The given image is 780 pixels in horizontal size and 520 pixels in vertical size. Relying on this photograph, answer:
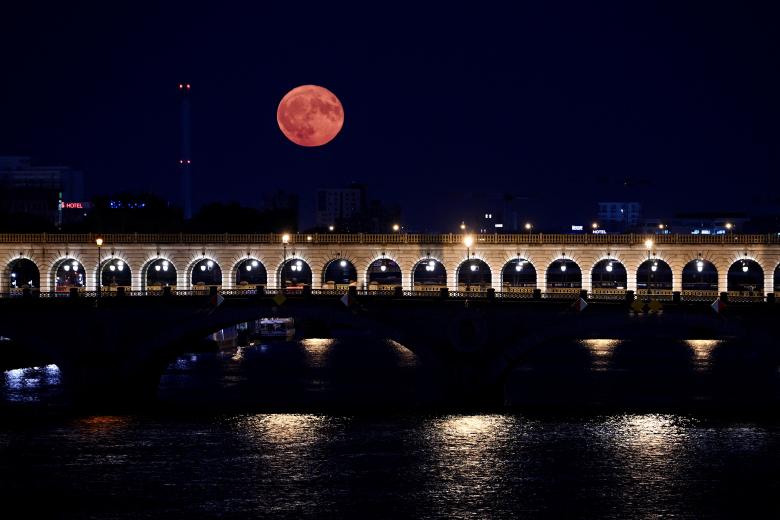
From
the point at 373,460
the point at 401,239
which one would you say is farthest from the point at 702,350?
the point at 373,460

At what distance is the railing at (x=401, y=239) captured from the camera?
136875mm

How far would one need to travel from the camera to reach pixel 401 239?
140 meters

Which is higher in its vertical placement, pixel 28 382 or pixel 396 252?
pixel 396 252

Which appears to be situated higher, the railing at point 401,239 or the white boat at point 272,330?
the railing at point 401,239

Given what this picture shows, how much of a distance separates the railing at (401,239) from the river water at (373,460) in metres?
32.0

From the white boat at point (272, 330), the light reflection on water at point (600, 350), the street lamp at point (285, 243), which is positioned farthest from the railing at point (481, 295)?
the white boat at point (272, 330)

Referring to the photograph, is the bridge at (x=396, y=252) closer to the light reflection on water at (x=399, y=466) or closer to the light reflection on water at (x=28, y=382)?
the light reflection on water at (x=28, y=382)

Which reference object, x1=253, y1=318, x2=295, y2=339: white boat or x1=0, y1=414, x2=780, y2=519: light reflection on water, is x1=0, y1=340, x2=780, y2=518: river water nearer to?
x1=0, y1=414, x2=780, y2=519: light reflection on water

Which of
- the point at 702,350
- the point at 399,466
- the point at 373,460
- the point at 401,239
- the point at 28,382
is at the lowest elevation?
the point at 399,466

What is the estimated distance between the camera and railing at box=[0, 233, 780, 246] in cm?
13688

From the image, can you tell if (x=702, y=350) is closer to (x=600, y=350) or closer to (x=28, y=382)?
(x=600, y=350)

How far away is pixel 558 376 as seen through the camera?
12256 cm

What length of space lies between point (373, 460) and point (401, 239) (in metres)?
57.7

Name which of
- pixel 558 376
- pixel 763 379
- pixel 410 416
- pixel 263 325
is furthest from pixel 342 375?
pixel 263 325
